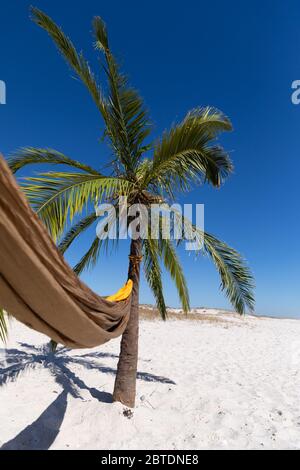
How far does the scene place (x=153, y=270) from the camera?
5406 mm

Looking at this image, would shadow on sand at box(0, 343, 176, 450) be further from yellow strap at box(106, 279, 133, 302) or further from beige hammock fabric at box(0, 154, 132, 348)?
beige hammock fabric at box(0, 154, 132, 348)

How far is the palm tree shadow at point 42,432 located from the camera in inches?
127

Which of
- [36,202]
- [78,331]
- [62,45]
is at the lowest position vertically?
[78,331]

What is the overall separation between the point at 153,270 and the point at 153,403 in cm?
222

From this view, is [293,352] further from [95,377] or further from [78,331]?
[78,331]


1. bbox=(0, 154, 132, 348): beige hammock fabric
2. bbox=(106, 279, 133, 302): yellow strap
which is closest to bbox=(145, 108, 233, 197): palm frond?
bbox=(106, 279, 133, 302): yellow strap

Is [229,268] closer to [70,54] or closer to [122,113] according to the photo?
[122,113]

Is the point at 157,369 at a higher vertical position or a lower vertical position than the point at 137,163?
lower

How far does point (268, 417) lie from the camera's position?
410 centimetres

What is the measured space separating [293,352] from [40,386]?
8.42 metres

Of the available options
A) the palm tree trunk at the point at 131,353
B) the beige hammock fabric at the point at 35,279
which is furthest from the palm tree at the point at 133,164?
the beige hammock fabric at the point at 35,279

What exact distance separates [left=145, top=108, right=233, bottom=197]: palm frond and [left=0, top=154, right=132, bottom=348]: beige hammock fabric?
306cm

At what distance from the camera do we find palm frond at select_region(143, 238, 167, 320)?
5066 millimetres
